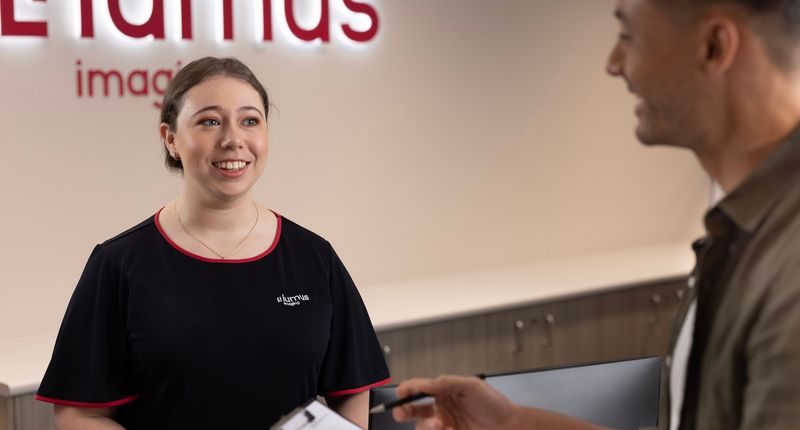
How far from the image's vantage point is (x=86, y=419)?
7.60 ft

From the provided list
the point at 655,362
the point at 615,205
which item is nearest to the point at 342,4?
the point at 615,205

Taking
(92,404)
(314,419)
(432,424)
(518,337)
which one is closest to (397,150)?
(518,337)

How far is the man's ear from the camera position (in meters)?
1.14

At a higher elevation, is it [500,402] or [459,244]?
[500,402]

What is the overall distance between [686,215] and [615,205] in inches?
25.9

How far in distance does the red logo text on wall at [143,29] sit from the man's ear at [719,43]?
3294mm

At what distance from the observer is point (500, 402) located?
4.96 feet

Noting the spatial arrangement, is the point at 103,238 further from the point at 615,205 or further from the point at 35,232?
the point at 615,205

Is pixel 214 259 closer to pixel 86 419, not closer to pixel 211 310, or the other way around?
pixel 211 310

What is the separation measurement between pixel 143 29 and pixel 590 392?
9.14 feet

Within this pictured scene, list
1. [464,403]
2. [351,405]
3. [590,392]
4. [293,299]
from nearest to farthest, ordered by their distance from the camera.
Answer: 1. [464,403]
2. [590,392]
3. [293,299]
4. [351,405]

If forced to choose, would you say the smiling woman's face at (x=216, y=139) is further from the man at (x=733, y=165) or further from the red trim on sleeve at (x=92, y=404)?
the man at (x=733, y=165)

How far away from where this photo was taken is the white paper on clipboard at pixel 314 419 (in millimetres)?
1692

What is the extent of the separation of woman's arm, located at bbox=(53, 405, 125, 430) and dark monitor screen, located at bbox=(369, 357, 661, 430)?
0.65 m
